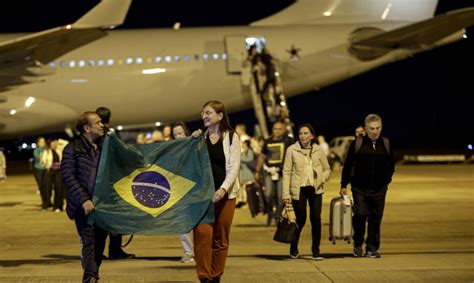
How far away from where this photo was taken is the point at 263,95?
2694 cm

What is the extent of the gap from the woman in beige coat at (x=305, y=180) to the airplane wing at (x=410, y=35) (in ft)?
47.5

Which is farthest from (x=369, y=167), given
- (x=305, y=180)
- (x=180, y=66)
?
(x=180, y=66)

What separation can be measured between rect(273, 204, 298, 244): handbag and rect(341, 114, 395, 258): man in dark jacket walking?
0.84 metres

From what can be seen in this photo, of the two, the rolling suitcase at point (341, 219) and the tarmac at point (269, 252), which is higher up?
the rolling suitcase at point (341, 219)

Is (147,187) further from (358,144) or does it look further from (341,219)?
(358,144)

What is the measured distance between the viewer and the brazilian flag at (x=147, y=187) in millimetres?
8633

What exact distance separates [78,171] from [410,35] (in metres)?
19.1

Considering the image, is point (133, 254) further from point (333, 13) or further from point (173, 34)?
point (333, 13)

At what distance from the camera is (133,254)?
38.5 ft

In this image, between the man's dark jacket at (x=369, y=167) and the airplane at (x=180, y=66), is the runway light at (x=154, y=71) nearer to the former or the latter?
the airplane at (x=180, y=66)

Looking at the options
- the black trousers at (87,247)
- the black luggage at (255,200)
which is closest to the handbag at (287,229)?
the black trousers at (87,247)

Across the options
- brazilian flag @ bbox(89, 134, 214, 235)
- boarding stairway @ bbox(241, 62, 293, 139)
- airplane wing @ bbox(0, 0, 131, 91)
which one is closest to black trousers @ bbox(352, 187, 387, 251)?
brazilian flag @ bbox(89, 134, 214, 235)

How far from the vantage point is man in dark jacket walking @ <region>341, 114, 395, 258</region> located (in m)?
11.3

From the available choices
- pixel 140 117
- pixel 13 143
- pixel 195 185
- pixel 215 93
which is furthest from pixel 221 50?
pixel 13 143
